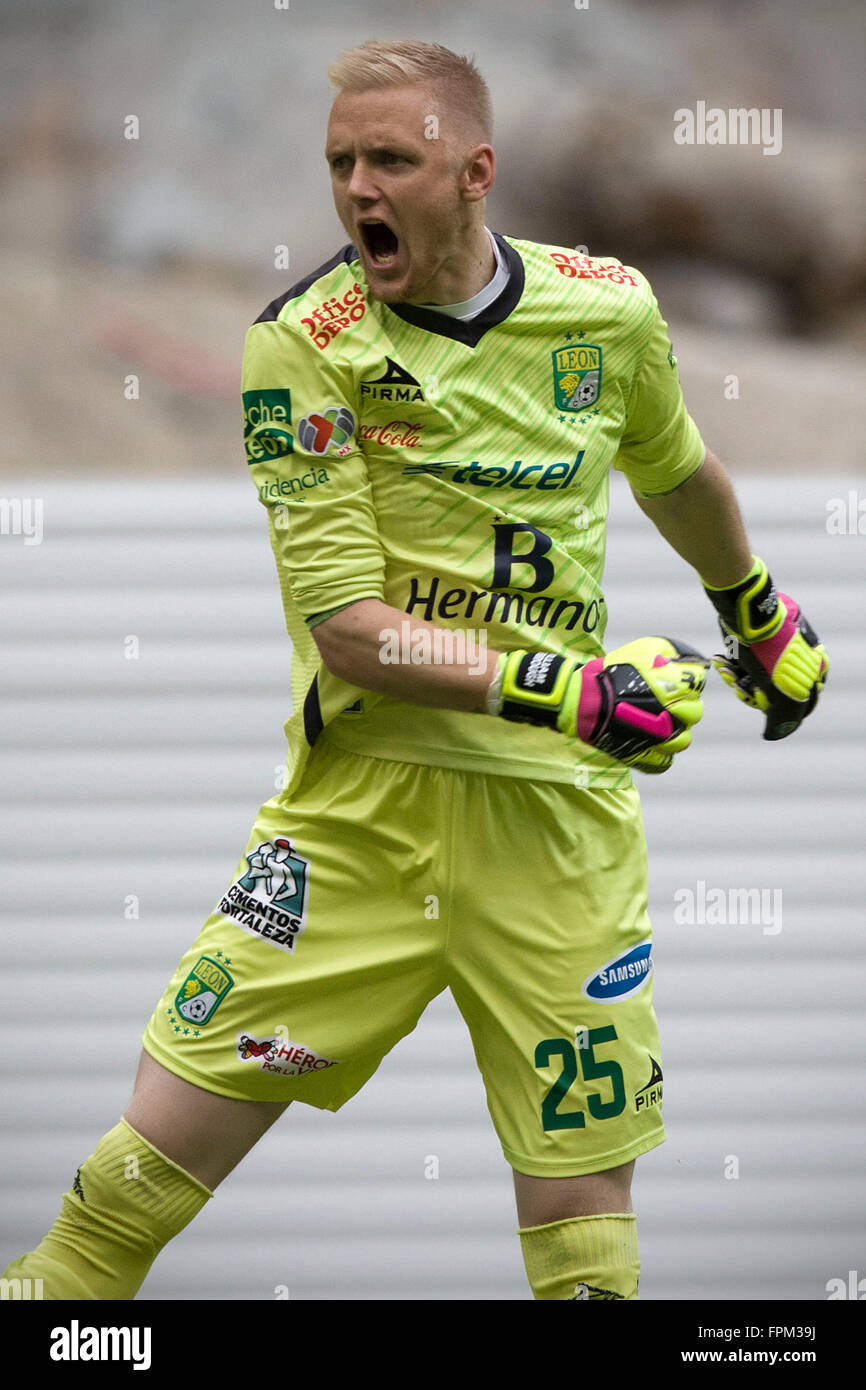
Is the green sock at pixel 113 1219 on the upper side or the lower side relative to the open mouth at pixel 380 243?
lower

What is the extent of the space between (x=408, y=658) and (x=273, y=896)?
A: 46cm

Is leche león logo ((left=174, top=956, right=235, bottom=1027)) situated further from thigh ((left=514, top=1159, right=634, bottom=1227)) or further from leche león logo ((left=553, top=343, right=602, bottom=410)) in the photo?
leche león logo ((left=553, top=343, right=602, bottom=410))

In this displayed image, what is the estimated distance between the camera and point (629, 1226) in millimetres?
2316

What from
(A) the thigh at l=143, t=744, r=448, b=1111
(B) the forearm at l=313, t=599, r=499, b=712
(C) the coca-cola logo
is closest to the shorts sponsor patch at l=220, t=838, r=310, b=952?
(A) the thigh at l=143, t=744, r=448, b=1111

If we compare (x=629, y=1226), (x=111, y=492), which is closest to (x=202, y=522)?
(x=111, y=492)

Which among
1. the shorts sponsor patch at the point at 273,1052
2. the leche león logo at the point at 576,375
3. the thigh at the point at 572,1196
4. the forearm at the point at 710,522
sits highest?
the leche león logo at the point at 576,375

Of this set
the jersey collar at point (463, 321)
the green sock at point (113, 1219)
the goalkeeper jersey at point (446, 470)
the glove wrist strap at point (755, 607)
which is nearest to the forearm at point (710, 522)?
the glove wrist strap at point (755, 607)

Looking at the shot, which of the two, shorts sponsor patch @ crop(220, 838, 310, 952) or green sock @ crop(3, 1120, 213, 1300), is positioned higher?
shorts sponsor patch @ crop(220, 838, 310, 952)

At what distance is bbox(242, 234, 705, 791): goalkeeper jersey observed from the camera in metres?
2.16

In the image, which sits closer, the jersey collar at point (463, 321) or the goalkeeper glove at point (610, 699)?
the goalkeeper glove at point (610, 699)

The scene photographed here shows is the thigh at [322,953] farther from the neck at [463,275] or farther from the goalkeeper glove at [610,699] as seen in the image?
the neck at [463,275]

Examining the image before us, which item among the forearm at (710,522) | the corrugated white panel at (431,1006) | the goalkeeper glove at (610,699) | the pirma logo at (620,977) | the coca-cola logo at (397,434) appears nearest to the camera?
the goalkeeper glove at (610,699)

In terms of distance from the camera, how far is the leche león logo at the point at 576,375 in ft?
7.45

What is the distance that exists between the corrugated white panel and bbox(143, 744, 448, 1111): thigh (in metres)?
1.82
